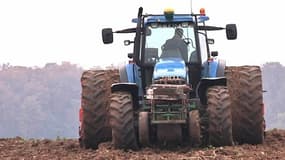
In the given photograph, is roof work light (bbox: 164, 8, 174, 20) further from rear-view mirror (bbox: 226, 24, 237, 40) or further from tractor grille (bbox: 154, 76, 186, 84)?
tractor grille (bbox: 154, 76, 186, 84)

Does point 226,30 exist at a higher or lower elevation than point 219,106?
higher

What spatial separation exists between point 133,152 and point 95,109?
143cm

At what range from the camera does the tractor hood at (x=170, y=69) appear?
35.5ft

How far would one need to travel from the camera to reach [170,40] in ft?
38.7

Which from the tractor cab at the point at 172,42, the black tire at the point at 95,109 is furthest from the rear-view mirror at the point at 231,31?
the black tire at the point at 95,109

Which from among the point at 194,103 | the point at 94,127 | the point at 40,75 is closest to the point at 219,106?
the point at 194,103

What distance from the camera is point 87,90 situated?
11.3m

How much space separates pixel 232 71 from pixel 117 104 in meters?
2.23

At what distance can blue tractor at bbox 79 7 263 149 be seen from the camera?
407 inches

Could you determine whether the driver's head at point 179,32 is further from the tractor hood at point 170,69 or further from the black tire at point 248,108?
the black tire at point 248,108

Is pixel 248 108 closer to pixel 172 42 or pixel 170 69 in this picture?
pixel 170 69

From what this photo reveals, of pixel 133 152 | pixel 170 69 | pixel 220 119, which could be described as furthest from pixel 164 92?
pixel 133 152

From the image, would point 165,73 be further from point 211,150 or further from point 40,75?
point 40,75

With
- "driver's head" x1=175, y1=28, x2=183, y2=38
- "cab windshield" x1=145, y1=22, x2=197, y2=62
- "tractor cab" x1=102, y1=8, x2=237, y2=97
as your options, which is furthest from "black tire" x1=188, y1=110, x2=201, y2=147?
"driver's head" x1=175, y1=28, x2=183, y2=38
